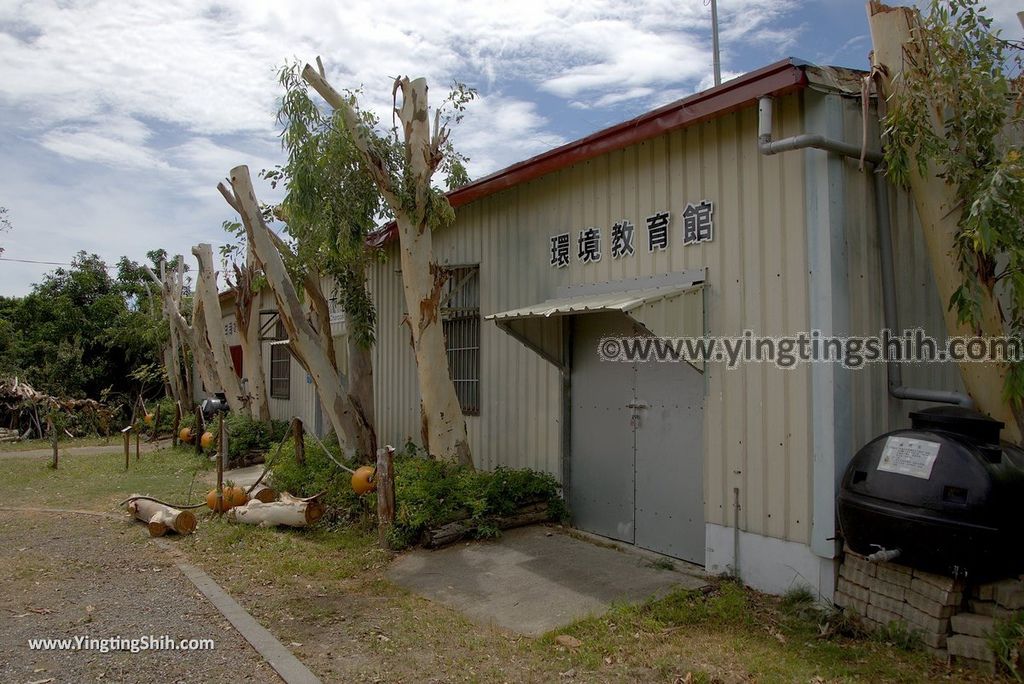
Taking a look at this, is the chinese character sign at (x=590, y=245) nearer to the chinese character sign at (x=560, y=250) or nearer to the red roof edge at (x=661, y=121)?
the chinese character sign at (x=560, y=250)

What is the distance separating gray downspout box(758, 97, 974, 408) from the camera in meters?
4.88

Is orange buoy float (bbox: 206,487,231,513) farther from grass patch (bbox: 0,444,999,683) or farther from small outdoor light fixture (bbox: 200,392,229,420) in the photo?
small outdoor light fixture (bbox: 200,392,229,420)

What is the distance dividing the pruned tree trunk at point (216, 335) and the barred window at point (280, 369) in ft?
3.16

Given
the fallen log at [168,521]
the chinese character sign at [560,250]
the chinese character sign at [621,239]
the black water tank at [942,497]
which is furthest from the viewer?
the fallen log at [168,521]

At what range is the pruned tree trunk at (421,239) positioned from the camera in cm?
763

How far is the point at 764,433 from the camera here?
5.38m

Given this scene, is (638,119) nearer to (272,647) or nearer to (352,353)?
(272,647)

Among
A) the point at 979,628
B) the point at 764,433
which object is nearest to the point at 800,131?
the point at 764,433

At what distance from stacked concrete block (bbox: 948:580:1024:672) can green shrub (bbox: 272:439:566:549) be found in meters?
3.90

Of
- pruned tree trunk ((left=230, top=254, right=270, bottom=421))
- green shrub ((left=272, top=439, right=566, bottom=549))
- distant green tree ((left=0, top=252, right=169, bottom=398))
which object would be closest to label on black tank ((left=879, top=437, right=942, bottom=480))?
green shrub ((left=272, top=439, right=566, bottom=549))

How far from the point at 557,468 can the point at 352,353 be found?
14.1 feet

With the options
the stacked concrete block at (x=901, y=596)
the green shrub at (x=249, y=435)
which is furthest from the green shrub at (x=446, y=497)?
the green shrub at (x=249, y=435)

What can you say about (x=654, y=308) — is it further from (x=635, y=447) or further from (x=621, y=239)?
(x=635, y=447)

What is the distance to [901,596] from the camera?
14.6 feet
